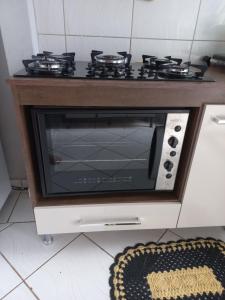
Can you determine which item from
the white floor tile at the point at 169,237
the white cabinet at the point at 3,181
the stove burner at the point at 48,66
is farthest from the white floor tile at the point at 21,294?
the stove burner at the point at 48,66

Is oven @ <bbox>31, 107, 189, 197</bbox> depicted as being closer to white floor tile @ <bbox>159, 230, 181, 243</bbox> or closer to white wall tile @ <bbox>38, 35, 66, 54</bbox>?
white floor tile @ <bbox>159, 230, 181, 243</bbox>

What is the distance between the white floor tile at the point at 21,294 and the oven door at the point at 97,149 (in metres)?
0.39

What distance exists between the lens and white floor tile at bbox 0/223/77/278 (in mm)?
1005

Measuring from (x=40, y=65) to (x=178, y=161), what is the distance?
2.16 ft

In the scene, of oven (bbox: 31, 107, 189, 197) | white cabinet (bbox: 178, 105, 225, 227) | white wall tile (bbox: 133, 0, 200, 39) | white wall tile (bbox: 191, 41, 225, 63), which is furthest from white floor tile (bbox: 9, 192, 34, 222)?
white wall tile (bbox: 191, 41, 225, 63)

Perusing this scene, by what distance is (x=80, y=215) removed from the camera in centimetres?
96

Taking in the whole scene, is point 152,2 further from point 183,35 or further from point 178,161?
point 178,161

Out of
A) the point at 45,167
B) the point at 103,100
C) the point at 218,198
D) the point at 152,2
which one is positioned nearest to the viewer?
the point at 103,100

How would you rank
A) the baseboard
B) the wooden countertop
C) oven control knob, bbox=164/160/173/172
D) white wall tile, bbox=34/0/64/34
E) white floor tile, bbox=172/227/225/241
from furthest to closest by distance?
the baseboard
white floor tile, bbox=172/227/225/241
white wall tile, bbox=34/0/64/34
oven control knob, bbox=164/160/173/172
the wooden countertop

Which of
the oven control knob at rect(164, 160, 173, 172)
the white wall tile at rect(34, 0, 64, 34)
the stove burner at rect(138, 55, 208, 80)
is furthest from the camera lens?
the white wall tile at rect(34, 0, 64, 34)

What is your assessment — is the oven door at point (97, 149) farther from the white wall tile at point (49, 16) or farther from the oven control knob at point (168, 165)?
the white wall tile at point (49, 16)

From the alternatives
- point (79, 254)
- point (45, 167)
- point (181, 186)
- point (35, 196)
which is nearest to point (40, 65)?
point (45, 167)

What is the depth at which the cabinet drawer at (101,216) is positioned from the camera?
37.2 inches

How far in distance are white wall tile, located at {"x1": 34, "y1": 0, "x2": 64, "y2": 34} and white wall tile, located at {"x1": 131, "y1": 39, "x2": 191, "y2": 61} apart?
39 centimetres
